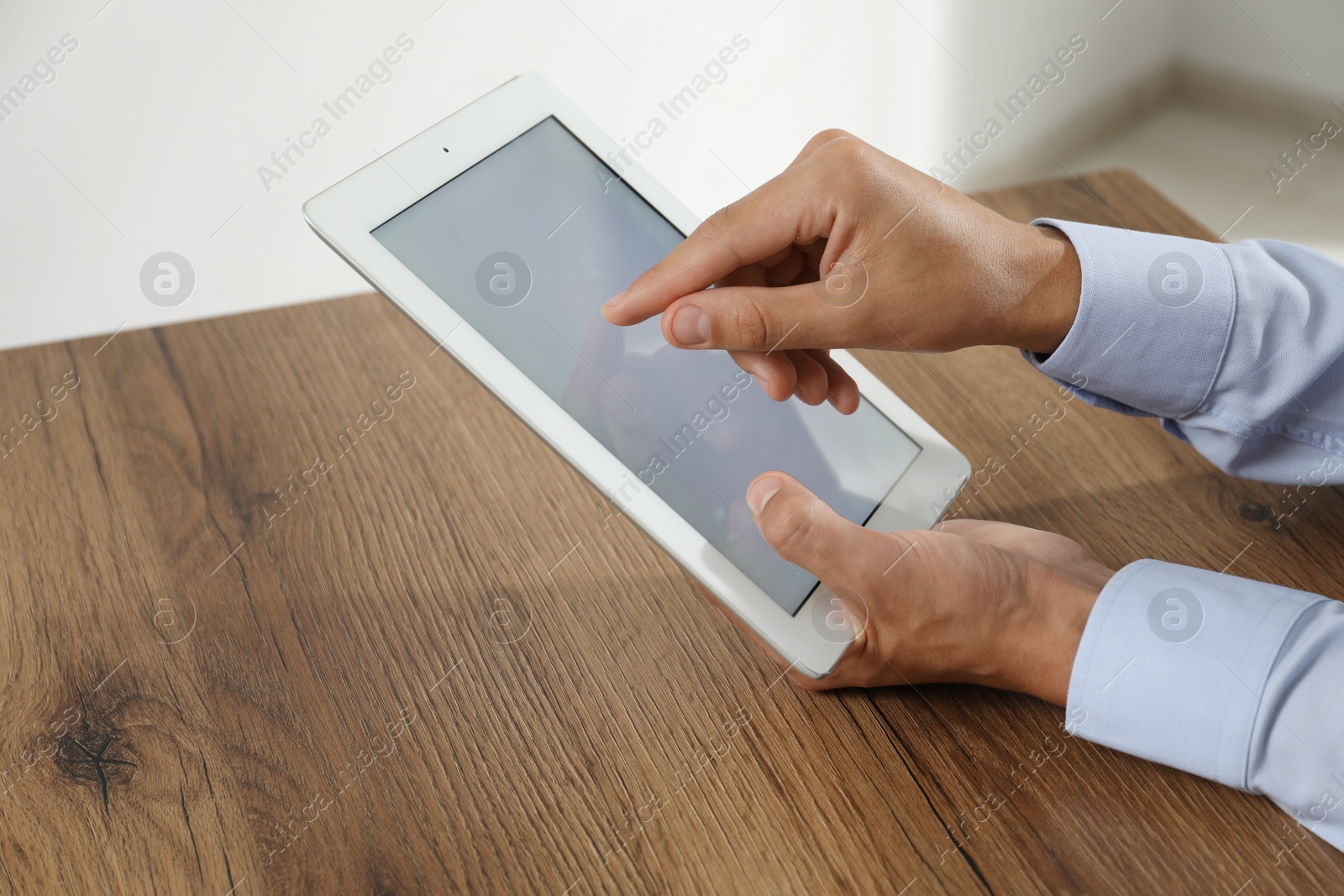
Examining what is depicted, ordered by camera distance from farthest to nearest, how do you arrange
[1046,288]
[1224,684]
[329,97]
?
[329,97]
[1046,288]
[1224,684]

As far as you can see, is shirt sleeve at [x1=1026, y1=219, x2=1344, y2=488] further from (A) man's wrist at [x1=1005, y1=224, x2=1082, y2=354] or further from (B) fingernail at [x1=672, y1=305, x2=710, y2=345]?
(B) fingernail at [x1=672, y1=305, x2=710, y2=345]

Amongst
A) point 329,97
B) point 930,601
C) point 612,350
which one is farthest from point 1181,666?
point 329,97

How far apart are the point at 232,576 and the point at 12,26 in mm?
1428

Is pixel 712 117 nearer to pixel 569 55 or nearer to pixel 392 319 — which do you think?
pixel 569 55

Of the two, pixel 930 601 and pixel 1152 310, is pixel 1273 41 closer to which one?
pixel 1152 310

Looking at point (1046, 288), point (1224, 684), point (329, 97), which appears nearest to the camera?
point (1224, 684)

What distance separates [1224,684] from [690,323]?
343 mm

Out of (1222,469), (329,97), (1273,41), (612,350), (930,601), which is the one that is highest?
(329,97)

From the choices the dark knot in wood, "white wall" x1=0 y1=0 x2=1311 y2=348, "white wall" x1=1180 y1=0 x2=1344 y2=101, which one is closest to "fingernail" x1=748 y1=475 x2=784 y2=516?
the dark knot in wood

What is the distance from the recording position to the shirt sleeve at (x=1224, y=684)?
484 millimetres

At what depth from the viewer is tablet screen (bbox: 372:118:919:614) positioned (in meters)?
0.53

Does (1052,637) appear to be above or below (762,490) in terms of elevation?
below

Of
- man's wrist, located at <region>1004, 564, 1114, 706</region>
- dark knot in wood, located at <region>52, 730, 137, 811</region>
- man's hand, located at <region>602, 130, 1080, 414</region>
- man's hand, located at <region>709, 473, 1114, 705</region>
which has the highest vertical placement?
dark knot in wood, located at <region>52, 730, 137, 811</region>

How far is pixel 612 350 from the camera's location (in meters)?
0.56
